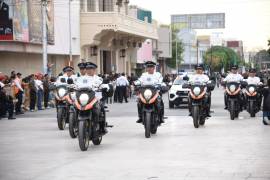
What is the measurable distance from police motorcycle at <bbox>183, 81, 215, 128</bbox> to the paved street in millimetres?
387

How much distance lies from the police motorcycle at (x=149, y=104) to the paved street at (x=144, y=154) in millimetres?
336

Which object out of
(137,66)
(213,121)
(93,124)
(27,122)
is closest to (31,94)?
(27,122)

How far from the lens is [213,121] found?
21.7m

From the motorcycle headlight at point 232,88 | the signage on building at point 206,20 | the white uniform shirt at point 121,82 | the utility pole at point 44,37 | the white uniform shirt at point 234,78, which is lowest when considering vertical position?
the white uniform shirt at point 121,82

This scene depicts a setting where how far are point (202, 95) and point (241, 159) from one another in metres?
7.28

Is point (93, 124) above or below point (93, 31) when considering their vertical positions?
below

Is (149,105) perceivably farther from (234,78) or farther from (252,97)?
(252,97)

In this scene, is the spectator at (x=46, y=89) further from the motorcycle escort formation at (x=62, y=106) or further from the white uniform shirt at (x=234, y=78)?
the motorcycle escort formation at (x=62, y=106)

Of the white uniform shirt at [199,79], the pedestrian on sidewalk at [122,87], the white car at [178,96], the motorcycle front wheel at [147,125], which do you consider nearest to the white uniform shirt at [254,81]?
the white uniform shirt at [199,79]

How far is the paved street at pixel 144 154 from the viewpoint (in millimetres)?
10547

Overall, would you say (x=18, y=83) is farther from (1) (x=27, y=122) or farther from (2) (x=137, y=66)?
(2) (x=137, y=66)

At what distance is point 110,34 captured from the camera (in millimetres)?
48688

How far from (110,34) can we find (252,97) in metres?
26.6

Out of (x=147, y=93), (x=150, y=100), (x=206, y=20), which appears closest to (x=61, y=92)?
(x=147, y=93)
